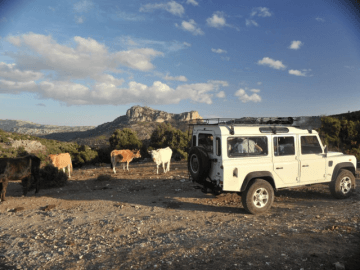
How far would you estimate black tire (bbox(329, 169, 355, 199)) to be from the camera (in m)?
7.84

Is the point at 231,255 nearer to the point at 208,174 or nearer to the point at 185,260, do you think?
the point at 185,260

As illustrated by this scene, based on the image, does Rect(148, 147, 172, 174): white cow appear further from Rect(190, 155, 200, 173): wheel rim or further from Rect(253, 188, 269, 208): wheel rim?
Rect(253, 188, 269, 208): wheel rim

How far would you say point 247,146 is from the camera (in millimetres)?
6758

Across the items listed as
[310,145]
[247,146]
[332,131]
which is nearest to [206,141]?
[247,146]

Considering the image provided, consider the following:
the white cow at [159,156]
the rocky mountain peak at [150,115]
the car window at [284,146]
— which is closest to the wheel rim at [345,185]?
the car window at [284,146]

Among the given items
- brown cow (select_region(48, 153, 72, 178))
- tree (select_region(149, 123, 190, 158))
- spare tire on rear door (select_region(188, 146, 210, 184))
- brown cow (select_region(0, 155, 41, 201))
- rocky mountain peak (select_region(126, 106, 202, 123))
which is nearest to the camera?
spare tire on rear door (select_region(188, 146, 210, 184))

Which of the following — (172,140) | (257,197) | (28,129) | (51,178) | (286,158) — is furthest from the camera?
(28,129)

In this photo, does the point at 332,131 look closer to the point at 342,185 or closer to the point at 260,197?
the point at 342,185

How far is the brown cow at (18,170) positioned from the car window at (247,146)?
9.24 m

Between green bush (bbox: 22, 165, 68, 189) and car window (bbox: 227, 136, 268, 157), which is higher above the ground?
car window (bbox: 227, 136, 268, 157)

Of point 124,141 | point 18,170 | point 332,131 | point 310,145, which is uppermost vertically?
point 332,131

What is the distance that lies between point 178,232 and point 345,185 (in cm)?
A: 683

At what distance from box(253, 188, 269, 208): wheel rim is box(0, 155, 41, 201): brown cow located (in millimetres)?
9907

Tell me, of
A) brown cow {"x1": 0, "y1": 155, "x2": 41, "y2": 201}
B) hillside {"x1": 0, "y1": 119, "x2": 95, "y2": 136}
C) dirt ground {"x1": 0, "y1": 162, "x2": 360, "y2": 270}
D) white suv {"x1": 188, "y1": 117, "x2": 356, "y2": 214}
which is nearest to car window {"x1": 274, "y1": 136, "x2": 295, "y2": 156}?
white suv {"x1": 188, "y1": 117, "x2": 356, "y2": 214}
